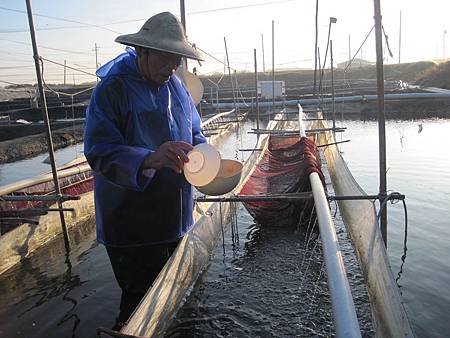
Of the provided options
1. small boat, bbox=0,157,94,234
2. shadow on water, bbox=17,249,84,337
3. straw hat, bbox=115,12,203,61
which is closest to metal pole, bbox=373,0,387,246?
straw hat, bbox=115,12,203,61

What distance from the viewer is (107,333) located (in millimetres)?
2018

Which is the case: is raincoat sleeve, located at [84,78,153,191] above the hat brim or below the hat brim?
below

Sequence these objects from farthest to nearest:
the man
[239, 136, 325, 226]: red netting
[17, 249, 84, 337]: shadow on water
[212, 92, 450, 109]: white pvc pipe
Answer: [212, 92, 450, 109]: white pvc pipe < [239, 136, 325, 226]: red netting < [17, 249, 84, 337]: shadow on water < the man

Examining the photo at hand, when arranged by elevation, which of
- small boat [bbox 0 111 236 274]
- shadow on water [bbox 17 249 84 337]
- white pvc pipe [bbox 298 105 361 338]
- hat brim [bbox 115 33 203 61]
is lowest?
shadow on water [bbox 17 249 84 337]

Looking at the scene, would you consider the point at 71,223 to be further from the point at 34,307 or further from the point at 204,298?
the point at 204,298

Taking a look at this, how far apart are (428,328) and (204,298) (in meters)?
2.26

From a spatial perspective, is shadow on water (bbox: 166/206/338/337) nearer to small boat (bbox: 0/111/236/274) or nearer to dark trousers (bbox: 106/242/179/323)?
dark trousers (bbox: 106/242/179/323)

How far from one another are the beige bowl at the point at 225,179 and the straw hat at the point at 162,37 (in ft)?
2.46

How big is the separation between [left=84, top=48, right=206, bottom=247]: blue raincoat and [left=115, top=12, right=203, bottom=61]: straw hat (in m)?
0.20

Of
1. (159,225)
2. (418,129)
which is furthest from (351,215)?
(418,129)

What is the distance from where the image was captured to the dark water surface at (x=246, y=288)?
4.25 m

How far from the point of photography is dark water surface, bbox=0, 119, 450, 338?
13.9 ft

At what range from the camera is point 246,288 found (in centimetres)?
495

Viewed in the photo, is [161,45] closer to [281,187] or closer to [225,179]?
[225,179]
